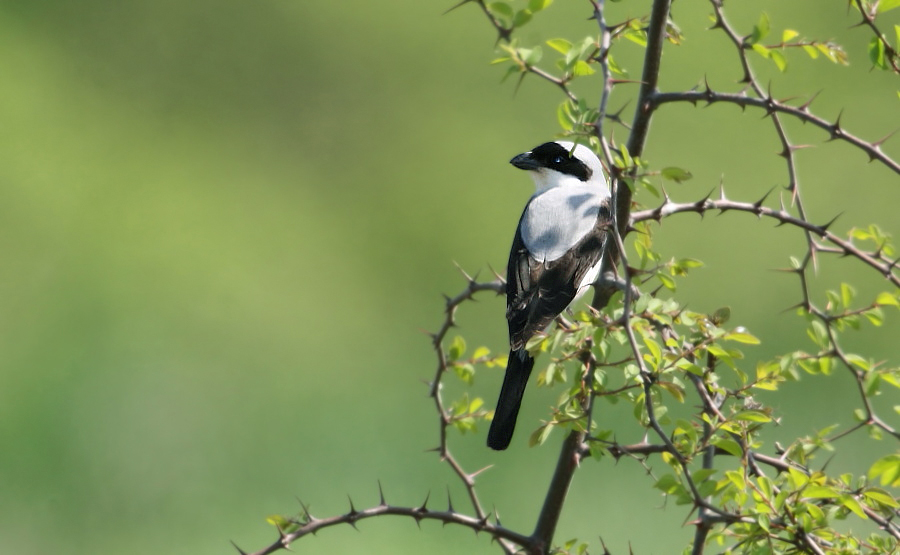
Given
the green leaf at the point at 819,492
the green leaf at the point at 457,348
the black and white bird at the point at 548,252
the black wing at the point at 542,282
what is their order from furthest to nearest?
the black wing at the point at 542,282, the black and white bird at the point at 548,252, the green leaf at the point at 457,348, the green leaf at the point at 819,492

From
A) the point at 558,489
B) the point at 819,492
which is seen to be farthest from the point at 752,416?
the point at 558,489

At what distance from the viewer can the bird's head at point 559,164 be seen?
13.0ft

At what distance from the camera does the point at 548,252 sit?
3498mm

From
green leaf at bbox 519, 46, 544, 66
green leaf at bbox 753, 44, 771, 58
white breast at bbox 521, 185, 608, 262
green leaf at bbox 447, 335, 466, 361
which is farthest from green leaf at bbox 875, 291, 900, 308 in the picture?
white breast at bbox 521, 185, 608, 262

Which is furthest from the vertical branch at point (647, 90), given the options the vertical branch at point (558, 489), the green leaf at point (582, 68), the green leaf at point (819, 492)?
the green leaf at point (819, 492)

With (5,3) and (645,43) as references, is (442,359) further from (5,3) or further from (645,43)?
(5,3)

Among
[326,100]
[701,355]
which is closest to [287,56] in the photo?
[326,100]

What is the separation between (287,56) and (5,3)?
243 centimetres

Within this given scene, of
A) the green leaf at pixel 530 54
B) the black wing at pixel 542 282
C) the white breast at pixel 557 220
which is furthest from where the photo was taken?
the white breast at pixel 557 220

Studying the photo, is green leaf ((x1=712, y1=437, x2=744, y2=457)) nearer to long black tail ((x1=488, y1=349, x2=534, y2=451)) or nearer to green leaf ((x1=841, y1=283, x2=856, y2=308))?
green leaf ((x1=841, y1=283, x2=856, y2=308))

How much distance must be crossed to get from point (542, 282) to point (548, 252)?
0.17 metres

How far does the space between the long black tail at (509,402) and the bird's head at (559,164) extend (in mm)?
1159

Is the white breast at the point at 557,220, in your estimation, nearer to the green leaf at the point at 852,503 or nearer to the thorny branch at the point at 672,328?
the thorny branch at the point at 672,328

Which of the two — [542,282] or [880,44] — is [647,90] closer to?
[880,44]
